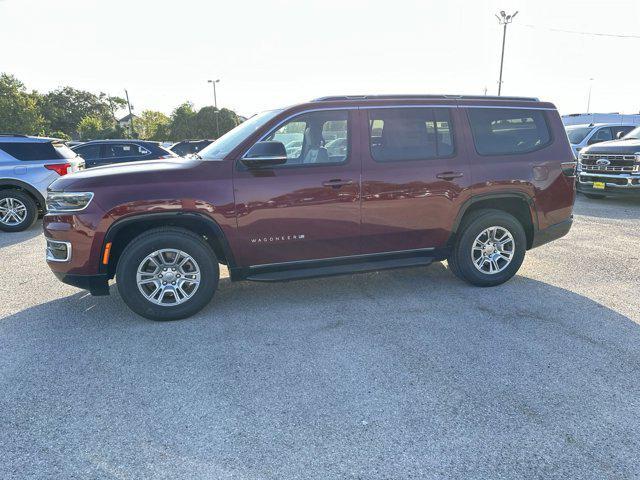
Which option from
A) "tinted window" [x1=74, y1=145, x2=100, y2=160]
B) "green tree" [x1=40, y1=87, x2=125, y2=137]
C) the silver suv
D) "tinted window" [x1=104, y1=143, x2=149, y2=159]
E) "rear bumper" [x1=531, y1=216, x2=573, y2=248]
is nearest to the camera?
"rear bumper" [x1=531, y1=216, x2=573, y2=248]

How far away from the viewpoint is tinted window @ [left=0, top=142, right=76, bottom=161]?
26.7 feet

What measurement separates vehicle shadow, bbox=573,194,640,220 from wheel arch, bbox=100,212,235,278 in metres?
8.15

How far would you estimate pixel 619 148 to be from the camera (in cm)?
973

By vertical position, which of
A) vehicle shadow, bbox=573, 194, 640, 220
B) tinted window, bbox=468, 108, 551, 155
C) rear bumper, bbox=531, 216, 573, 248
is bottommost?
vehicle shadow, bbox=573, 194, 640, 220

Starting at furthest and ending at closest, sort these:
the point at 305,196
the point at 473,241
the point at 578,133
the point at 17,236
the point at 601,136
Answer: the point at 578,133, the point at 601,136, the point at 17,236, the point at 473,241, the point at 305,196

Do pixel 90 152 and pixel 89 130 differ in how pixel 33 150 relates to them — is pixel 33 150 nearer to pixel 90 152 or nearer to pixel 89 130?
pixel 90 152

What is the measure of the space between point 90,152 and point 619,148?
12.8 m

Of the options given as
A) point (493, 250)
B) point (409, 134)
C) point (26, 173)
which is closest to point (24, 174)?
point (26, 173)

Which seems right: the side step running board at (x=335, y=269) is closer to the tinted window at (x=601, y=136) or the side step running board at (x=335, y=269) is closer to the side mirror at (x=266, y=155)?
the side mirror at (x=266, y=155)

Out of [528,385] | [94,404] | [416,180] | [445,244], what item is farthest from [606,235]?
[94,404]

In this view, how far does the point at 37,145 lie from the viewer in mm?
8289

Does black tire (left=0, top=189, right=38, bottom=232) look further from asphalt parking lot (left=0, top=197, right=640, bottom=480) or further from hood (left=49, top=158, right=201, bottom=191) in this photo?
hood (left=49, top=158, right=201, bottom=191)

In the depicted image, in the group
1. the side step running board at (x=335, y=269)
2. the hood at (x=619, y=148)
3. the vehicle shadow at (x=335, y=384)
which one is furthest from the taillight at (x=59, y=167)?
the hood at (x=619, y=148)

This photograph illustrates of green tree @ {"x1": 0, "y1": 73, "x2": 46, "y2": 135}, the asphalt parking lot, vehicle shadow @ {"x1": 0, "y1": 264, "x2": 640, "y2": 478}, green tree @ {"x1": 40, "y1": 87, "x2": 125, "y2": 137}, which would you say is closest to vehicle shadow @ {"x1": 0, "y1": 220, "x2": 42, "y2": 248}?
the asphalt parking lot
